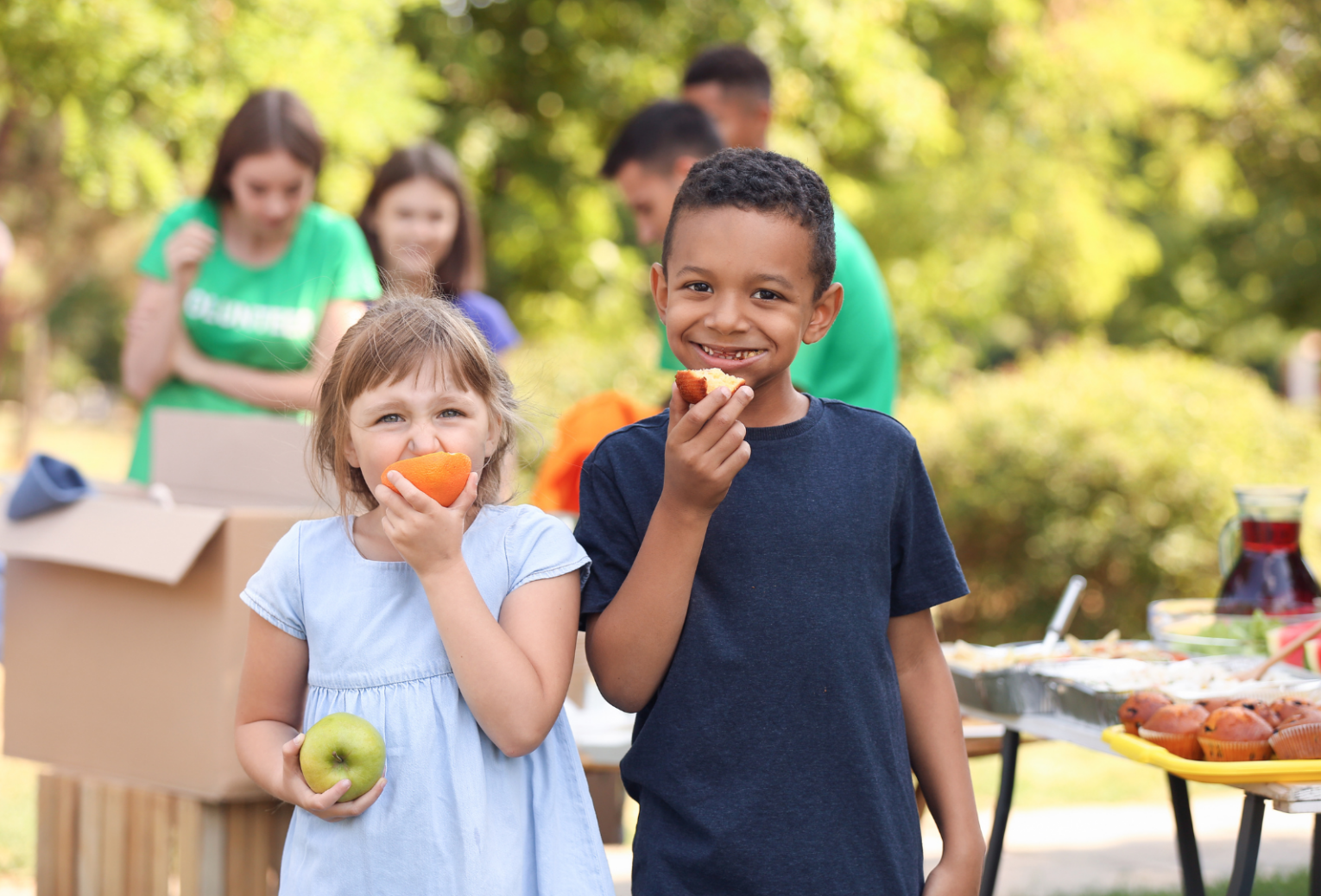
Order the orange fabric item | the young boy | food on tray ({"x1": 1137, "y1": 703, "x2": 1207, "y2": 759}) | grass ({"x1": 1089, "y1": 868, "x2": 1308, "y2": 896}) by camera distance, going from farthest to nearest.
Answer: grass ({"x1": 1089, "y1": 868, "x2": 1308, "y2": 896})
the orange fabric item
food on tray ({"x1": 1137, "y1": 703, "x2": 1207, "y2": 759})
the young boy

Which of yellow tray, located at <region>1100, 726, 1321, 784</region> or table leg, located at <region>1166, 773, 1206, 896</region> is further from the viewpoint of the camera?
table leg, located at <region>1166, 773, 1206, 896</region>

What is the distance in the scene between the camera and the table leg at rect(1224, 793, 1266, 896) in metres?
2.21

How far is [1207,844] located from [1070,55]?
983 cm

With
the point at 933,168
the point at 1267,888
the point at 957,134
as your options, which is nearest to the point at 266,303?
the point at 1267,888

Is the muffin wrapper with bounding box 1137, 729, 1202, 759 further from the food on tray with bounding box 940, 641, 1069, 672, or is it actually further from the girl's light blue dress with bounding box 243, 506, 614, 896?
the girl's light blue dress with bounding box 243, 506, 614, 896

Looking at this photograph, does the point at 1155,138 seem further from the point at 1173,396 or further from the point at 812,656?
the point at 812,656

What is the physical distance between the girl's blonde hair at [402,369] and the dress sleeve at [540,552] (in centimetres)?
13

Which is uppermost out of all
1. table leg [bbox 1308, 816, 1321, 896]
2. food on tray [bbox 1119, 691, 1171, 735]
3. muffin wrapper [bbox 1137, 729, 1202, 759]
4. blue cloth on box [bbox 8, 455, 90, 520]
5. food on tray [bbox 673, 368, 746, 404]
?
food on tray [bbox 673, 368, 746, 404]

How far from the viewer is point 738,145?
3.71 metres

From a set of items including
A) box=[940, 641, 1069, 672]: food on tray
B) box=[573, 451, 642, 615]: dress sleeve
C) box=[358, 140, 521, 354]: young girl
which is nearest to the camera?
box=[573, 451, 642, 615]: dress sleeve

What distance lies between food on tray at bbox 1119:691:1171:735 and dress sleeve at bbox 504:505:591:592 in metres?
1.09

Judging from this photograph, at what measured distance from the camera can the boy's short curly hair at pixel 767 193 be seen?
184 cm

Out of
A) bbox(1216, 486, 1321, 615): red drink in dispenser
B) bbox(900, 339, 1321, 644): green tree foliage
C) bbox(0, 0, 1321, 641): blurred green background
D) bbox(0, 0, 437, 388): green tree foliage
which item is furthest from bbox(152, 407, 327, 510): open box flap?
bbox(900, 339, 1321, 644): green tree foliage

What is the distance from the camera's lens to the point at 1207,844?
193 inches
